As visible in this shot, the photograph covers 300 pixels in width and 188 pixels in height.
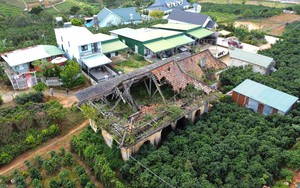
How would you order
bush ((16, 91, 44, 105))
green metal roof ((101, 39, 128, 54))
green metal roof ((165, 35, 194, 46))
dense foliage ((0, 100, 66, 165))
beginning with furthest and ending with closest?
green metal roof ((165, 35, 194, 46)), green metal roof ((101, 39, 128, 54)), bush ((16, 91, 44, 105)), dense foliage ((0, 100, 66, 165))

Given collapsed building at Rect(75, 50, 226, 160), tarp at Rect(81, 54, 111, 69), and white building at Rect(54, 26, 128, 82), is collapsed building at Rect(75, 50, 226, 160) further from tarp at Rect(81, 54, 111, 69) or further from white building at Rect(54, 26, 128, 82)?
tarp at Rect(81, 54, 111, 69)

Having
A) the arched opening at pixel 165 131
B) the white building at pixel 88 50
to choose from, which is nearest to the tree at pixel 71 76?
the white building at pixel 88 50

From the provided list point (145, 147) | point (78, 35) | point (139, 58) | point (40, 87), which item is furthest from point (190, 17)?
point (145, 147)

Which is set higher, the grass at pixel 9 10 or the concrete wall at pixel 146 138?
the grass at pixel 9 10

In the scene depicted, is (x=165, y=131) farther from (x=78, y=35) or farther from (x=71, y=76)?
(x=78, y=35)

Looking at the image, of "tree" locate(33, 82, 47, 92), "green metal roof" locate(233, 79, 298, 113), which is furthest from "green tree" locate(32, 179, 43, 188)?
"green metal roof" locate(233, 79, 298, 113)

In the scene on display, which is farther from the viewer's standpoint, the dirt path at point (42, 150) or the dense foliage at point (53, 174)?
the dirt path at point (42, 150)

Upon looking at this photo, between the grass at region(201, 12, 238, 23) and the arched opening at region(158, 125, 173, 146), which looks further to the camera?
the grass at region(201, 12, 238, 23)

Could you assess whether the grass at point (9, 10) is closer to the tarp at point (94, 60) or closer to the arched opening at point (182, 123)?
the tarp at point (94, 60)
